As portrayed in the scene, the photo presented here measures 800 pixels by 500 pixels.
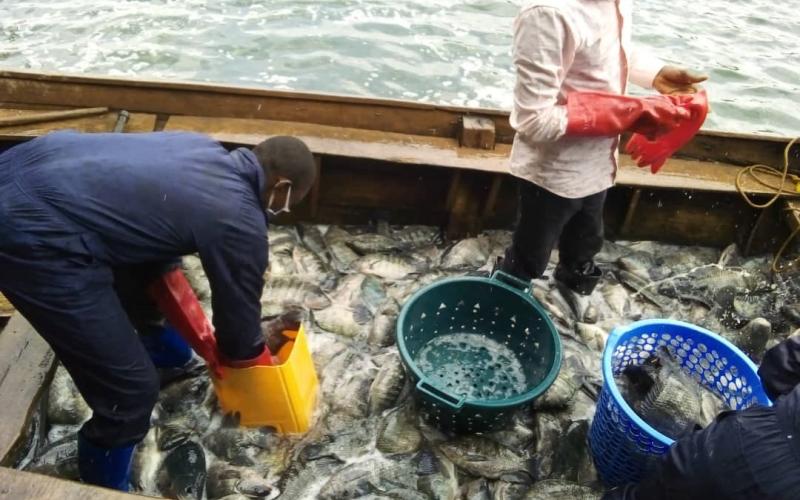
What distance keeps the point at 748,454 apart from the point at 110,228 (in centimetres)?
240

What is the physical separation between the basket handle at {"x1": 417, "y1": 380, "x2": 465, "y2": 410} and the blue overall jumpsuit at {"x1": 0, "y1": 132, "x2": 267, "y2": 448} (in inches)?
36.5

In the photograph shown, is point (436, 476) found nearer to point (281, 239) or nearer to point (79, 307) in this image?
point (79, 307)

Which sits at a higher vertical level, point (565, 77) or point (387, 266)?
point (565, 77)

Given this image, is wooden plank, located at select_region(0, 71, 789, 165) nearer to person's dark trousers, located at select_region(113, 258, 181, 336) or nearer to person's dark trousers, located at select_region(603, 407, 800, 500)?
person's dark trousers, located at select_region(113, 258, 181, 336)

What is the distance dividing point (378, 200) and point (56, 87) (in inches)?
104

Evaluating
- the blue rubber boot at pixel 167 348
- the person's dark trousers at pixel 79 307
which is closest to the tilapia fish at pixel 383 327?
the blue rubber boot at pixel 167 348

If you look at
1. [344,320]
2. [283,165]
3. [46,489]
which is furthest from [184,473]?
[283,165]

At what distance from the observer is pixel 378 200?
4.90 metres

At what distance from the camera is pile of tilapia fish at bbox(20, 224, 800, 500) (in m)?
3.16

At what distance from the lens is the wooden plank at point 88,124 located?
176 inches

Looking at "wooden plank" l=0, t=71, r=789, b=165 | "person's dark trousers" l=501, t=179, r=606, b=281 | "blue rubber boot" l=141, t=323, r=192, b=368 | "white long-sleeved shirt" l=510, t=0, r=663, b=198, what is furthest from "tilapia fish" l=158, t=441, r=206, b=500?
"wooden plank" l=0, t=71, r=789, b=165

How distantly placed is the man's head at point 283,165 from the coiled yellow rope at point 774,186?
142 inches

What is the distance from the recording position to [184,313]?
3004mm

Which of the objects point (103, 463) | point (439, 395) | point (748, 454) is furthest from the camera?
point (439, 395)
